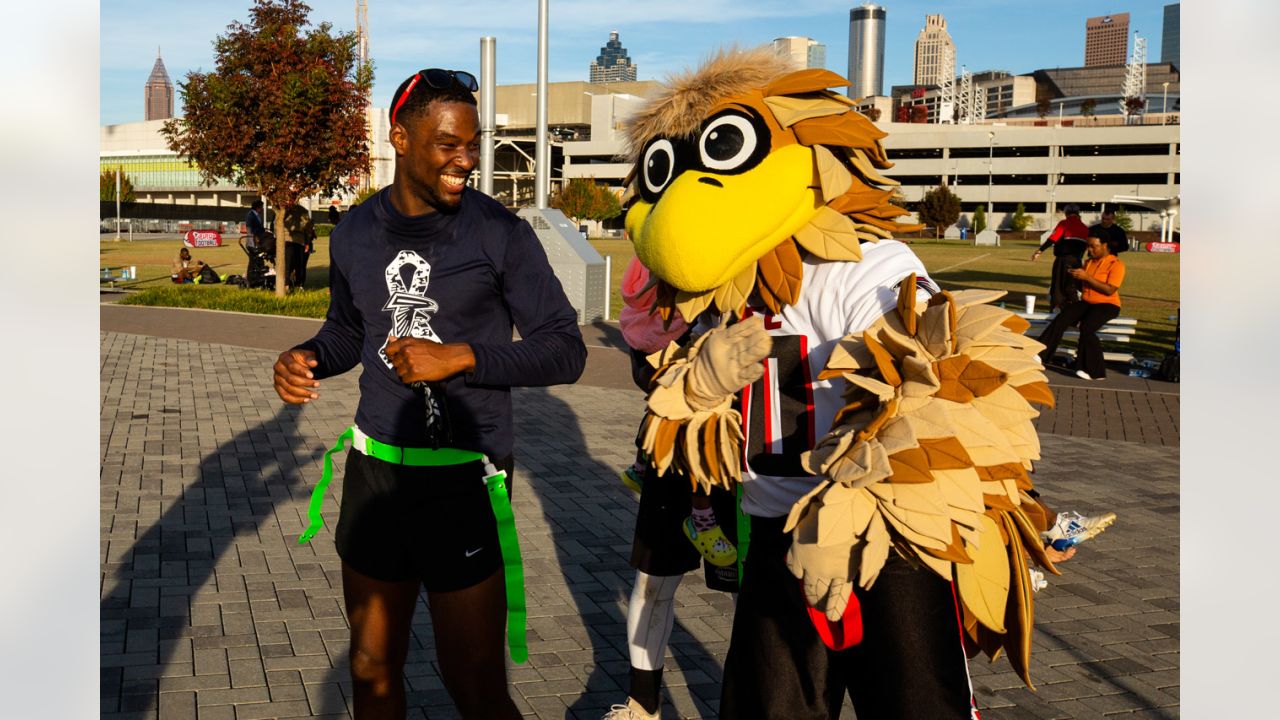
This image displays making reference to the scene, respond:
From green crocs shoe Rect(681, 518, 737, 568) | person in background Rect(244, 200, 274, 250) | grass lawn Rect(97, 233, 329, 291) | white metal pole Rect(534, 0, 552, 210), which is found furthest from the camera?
grass lawn Rect(97, 233, 329, 291)

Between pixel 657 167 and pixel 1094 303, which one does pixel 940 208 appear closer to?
pixel 1094 303

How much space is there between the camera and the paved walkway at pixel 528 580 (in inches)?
161

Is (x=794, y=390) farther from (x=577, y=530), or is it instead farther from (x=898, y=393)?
(x=577, y=530)

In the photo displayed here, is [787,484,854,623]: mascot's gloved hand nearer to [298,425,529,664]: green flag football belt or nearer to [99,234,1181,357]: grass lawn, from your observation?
[298,425,529,664]: green flag football belt

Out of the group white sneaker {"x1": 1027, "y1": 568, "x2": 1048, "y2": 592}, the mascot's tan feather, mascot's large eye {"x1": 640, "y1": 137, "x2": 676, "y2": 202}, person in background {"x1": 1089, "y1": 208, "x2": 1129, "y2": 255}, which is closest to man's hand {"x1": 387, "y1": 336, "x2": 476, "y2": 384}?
mascot's large eye {"x1": 640, "y1": 137, "x2": 676, "y2": 202}

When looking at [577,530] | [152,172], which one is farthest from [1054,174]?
[577,530]

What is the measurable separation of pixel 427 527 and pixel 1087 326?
1058cm

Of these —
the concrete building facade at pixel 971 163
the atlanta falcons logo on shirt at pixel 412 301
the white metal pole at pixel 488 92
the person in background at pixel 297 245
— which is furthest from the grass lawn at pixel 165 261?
the concrete building facade at pixel 971 163

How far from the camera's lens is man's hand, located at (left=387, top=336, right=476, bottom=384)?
262cm

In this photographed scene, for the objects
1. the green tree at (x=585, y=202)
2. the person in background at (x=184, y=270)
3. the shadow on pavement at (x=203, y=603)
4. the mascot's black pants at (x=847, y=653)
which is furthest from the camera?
the green tree at (x=585, y=202)

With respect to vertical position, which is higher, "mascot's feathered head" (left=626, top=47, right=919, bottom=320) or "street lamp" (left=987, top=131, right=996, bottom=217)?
"street lamp" (left=987, top=131, right=996, bottom=217)

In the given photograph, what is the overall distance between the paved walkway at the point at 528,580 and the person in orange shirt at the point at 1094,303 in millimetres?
2166

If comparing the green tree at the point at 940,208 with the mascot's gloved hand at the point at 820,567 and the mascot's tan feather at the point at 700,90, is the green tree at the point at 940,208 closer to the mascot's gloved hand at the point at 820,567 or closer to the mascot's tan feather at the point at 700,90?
the mascot's tan feather at the point at 700,90

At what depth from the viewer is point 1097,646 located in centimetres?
465
